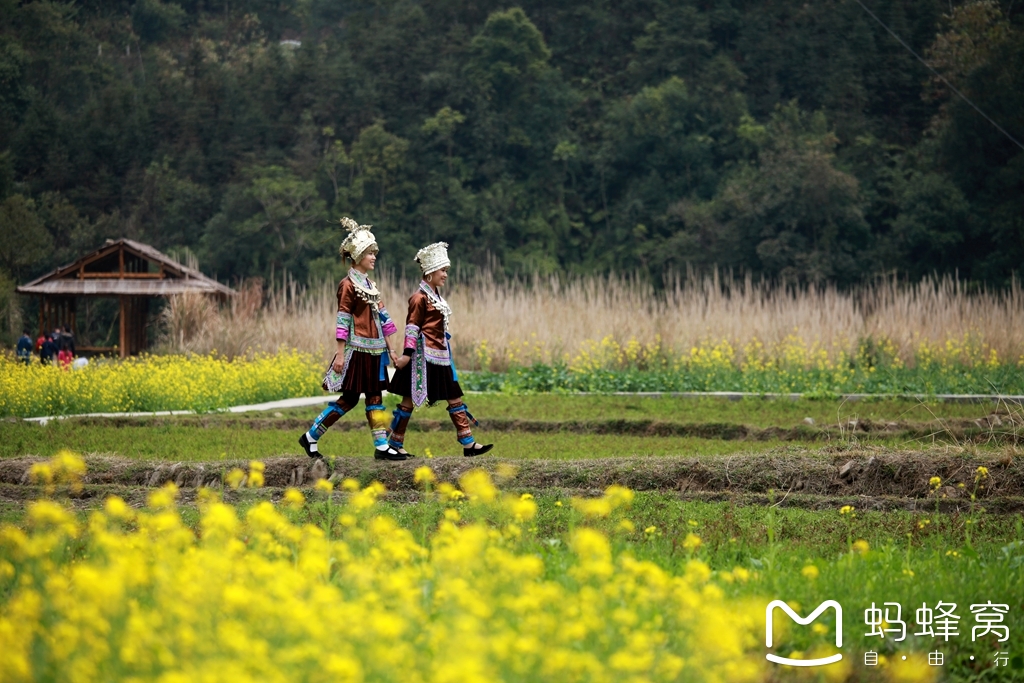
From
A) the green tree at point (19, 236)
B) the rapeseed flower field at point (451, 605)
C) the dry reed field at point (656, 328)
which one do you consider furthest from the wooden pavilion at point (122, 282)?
the rapeseed flower field at point (451, 605)

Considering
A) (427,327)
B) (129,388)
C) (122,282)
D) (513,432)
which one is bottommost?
(513,432)

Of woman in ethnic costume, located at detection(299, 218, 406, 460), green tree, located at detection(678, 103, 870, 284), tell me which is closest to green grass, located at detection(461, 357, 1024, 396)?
woman in ethnic costume, located at detection(299, 218, 406, 460)

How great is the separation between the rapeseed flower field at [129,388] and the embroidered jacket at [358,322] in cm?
666

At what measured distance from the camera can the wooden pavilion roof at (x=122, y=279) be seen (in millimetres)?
31125

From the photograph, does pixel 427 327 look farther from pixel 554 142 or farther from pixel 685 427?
pixel 554 142

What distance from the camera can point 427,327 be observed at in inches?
382

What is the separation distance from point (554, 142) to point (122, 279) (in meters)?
17.0

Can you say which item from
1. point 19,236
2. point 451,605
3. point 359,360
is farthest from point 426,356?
point 19,236

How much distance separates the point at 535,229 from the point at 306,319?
1809 cm

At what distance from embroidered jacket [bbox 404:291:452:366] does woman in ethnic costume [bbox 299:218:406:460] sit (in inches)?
8.1

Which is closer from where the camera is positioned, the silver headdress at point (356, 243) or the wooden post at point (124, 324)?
the silver headdress at point (356, 243)

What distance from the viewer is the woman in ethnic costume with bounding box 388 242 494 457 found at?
379 inches

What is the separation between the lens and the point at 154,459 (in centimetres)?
1056

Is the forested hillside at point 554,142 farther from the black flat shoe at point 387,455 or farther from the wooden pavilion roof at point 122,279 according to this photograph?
the black flat shoe at point 387,455
